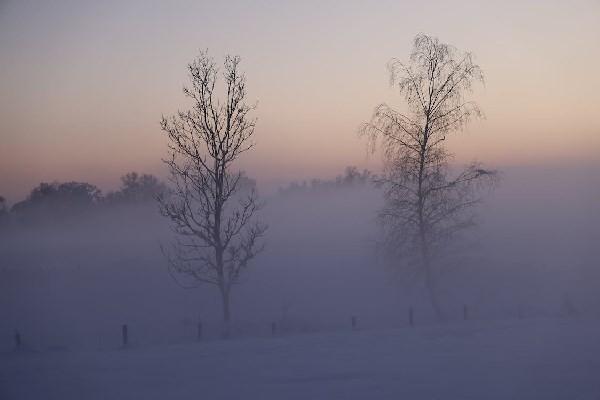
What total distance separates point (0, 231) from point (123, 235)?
26.6 metres

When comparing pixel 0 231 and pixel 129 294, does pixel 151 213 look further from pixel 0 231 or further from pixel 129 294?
pixel 129 294

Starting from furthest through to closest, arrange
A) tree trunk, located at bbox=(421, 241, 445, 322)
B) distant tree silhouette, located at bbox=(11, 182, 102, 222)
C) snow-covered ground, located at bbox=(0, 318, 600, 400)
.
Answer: distant tree silhouette, located at bbox=(11, 182, 102, 222) < tree trunk, located at bbox=(421, 241, 445, 322) < snow-covered ground, located at bbox=(0, 318, 600, 400)

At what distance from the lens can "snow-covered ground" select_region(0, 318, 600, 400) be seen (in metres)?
11.1

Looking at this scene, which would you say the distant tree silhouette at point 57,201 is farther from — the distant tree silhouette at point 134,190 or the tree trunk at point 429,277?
the tree trunk at point 429,277

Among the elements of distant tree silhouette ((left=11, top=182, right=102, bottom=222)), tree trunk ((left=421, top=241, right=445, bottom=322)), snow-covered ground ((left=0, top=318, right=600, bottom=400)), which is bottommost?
snow-covered ground ((left=0, top=318, right=600, bottom=400))

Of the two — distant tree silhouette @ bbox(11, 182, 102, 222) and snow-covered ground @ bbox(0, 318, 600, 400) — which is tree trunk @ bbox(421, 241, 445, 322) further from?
distant tree silhouette @ bbox(11, 182, 102, 222)

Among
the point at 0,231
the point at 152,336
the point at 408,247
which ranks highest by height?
the point at 0,231

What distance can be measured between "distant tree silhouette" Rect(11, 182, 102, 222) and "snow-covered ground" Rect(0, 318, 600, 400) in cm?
7314

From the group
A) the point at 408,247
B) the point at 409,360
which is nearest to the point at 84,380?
the point at 409,360

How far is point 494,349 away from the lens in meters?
14.9

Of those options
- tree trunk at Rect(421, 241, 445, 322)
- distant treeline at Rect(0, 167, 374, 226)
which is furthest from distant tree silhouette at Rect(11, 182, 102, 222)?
tree trunk at Rect(421, 241, 445, 322)

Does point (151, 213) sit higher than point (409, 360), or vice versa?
point (151, 213)

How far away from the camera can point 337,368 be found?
13062 mm

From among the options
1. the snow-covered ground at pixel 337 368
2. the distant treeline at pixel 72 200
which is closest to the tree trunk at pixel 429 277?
the snow-covered ground at pixel 337 368
